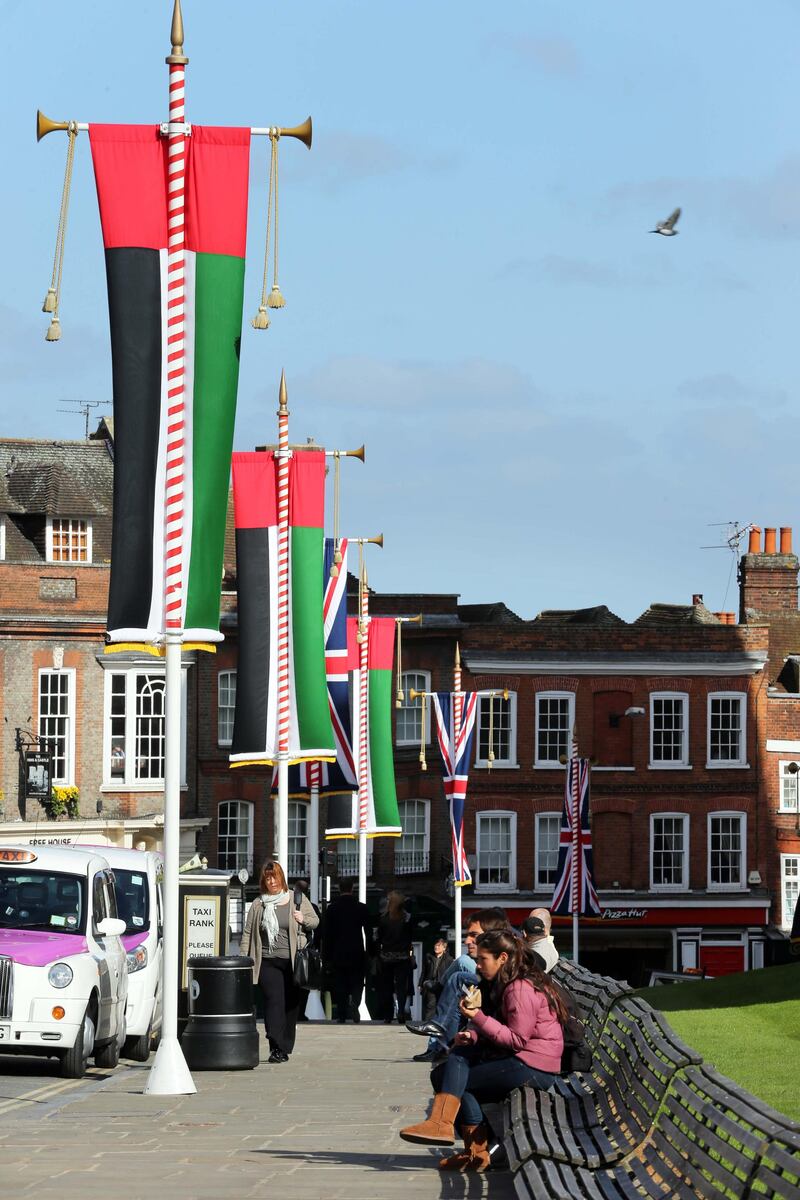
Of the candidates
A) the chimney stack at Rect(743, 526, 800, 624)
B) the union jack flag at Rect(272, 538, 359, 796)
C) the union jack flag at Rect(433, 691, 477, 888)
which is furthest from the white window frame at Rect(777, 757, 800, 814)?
the union jack flag at Rect(272, 538, 359, 796)

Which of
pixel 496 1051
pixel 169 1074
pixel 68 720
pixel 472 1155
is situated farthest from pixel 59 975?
pixel 68 720

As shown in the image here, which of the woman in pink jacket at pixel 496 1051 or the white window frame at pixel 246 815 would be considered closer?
the woman in pink jacket at pixel 496 1051

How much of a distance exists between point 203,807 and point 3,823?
1172 centimetres

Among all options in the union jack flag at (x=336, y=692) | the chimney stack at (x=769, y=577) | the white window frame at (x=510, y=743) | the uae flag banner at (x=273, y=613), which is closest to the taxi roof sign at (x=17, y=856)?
the uae flag banner at (x=273, y=613)

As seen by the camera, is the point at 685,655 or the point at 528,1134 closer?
the point at 528,1134

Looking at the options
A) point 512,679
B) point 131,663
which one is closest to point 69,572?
point 131,663

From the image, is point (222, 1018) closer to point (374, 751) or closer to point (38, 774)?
point (374, 751)

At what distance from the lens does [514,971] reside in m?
12.1

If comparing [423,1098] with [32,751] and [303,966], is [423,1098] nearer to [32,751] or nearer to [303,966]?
[303,966]

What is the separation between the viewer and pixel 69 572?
179ft

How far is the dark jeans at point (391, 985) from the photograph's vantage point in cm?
3106

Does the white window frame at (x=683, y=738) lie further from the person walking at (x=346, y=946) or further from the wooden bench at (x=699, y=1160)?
the wooden bench at (x=699, y=1160)

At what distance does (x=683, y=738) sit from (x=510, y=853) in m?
6.43

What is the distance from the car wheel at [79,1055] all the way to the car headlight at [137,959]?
2.94 metres
